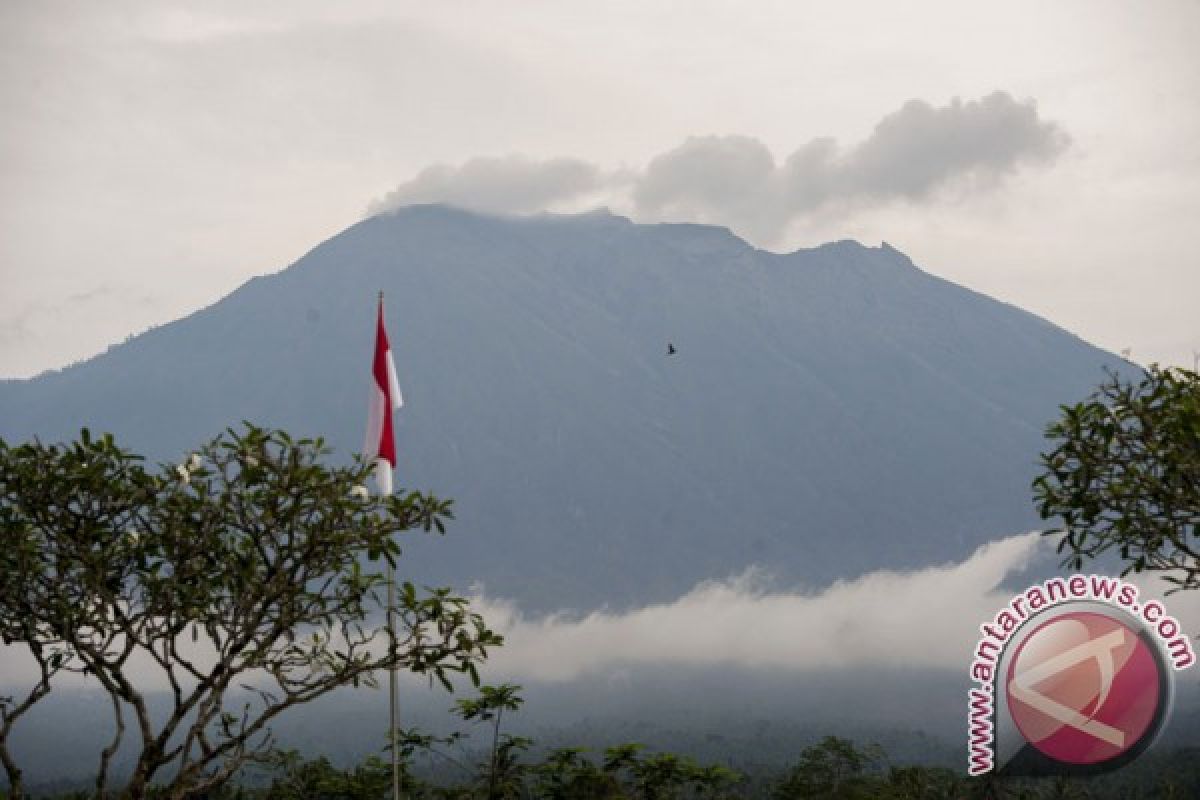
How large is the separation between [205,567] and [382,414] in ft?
12.2

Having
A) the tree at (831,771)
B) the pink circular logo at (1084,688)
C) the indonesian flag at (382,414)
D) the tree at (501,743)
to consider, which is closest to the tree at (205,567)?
the indonesian flag at (382,414)

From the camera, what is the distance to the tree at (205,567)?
64.0 feet

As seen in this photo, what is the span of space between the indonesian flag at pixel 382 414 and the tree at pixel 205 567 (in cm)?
86

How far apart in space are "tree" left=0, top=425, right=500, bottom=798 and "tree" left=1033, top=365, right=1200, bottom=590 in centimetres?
949

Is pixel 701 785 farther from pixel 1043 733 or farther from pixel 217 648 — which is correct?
pixel 217 648

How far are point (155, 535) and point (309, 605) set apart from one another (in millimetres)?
2635

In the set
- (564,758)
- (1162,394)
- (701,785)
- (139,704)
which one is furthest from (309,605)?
(1162,394)

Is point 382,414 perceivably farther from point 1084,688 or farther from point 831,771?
point 831,771

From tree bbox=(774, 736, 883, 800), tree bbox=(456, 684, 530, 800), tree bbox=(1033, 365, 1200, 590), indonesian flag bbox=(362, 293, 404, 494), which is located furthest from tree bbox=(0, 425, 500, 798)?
tree bbox=(774, 736, 883, 800)

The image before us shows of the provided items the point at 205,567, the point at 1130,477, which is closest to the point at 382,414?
the point at 205,567

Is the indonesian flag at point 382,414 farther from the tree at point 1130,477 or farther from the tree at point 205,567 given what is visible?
the tree at point 1130,477

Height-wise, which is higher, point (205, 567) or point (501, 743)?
point (205, 567)

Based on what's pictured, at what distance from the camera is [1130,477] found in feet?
66.7

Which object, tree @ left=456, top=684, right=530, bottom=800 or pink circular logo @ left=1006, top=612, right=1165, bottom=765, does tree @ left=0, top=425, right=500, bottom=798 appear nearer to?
tree @ left=456, top=684, right=530, bottom=800
